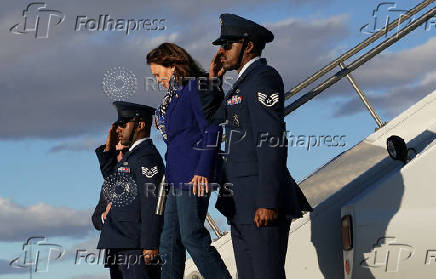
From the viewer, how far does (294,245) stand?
6.26 m

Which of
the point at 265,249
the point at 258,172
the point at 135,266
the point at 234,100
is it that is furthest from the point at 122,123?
the point at 265,249

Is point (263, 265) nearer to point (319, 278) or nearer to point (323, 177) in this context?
point (319, 278)

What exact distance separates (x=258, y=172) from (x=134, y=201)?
167 cm

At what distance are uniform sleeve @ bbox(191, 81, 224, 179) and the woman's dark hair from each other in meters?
0.12

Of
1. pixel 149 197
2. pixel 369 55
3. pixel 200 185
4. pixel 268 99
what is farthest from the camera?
pixel 369 55

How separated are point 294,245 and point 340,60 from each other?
163cm

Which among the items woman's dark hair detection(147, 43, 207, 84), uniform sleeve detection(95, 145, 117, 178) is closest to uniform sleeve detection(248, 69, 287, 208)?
woman's dark hair detection(147, 43, 207, 84)

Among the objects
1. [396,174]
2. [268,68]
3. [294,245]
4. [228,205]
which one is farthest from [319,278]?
[268,68]

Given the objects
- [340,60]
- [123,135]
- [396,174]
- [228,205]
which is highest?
[340,60]

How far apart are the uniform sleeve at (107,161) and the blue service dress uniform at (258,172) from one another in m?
1.96

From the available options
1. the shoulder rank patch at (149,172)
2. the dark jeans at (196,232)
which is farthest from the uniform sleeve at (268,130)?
the shoulder rank patch at (149,172)

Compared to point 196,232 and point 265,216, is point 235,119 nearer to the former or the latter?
point 265,216

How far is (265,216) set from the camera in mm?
4973

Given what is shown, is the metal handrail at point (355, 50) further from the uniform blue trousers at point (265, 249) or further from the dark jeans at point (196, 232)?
the uniform blue trousers at point (265, 249)
